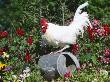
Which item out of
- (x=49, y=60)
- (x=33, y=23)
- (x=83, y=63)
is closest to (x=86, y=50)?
(x=83, y=63)

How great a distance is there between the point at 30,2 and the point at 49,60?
2.38 meters

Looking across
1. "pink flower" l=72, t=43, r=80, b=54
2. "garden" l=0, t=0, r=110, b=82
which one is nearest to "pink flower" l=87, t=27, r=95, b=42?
"garden" l=0, t=0, r=110, b=82

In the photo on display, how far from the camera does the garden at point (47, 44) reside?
7672mm

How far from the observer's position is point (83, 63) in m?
8.08

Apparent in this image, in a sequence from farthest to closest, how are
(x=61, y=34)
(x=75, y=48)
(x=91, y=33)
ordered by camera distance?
(x=91, y=33) → (x=75, y=48) → (x=61, y=34)

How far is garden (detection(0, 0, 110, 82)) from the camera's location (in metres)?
7.67

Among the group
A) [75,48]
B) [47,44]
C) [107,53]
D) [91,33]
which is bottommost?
[107,53]

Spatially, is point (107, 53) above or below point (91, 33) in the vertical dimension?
below

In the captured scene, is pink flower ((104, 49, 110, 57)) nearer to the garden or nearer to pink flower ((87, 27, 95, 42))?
the garden

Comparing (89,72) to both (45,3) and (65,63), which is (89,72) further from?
(45,3)

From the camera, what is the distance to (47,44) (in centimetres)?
806

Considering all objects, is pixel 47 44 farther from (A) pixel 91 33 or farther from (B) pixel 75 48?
(A) pixel 91 33

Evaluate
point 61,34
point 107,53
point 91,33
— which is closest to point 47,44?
point 61,34

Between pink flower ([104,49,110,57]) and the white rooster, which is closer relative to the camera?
the white rooster
